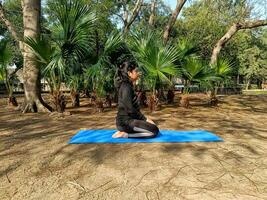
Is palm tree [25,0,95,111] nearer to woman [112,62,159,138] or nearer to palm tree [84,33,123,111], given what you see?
palm tree [84,33,123,111]

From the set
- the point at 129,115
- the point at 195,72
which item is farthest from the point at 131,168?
the point at 195,72

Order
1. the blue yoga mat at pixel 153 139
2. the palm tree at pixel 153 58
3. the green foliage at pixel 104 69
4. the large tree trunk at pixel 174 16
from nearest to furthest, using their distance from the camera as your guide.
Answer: the blue yoga mat at pixel 153 139, the green foliage at pixel 104 69, the palm tree at pixel 153 58, the large tree trunk at pixel 174 16

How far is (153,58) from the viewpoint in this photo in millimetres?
8484

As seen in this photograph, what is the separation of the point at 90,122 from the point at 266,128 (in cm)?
412

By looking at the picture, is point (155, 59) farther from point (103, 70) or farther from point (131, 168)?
point (131, 168)

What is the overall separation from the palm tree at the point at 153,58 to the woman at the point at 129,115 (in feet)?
11.0

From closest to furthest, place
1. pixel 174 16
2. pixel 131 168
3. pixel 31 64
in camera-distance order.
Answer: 1. pixel 131 168
2. pixel 31 64
3. pixel 174 16

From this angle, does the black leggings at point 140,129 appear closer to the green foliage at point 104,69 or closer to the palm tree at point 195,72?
the green foliage at point 104,69

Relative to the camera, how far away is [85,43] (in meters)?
8.24

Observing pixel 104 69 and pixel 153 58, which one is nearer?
pixel 153 58

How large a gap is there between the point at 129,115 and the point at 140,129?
1.03 feet

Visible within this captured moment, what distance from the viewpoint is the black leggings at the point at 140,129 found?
5.01 meters

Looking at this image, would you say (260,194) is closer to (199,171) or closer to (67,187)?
(199,171)

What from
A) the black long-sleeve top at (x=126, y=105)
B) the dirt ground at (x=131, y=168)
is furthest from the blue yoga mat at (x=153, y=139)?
the black long-sleeve top at (x=126, y=105)
